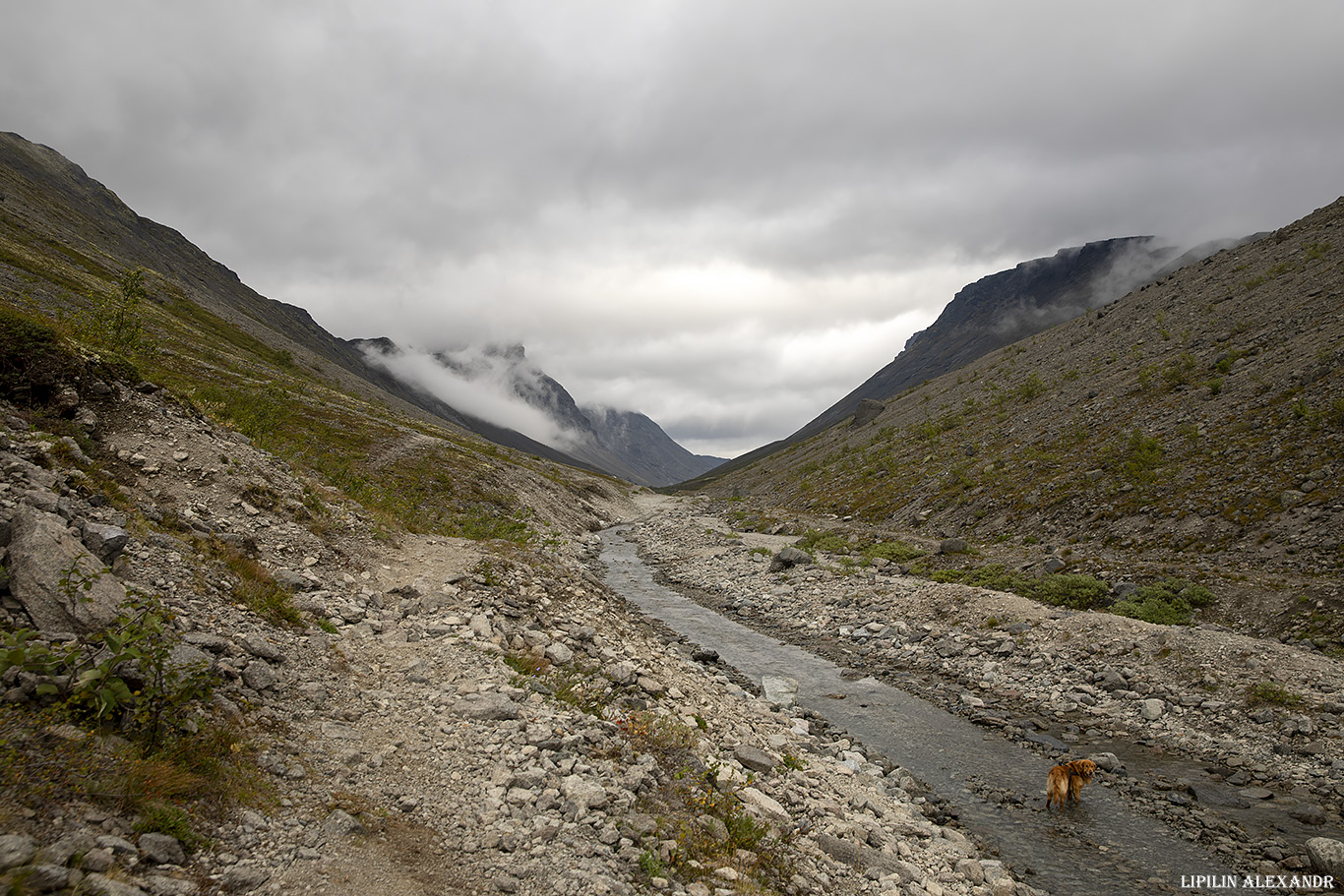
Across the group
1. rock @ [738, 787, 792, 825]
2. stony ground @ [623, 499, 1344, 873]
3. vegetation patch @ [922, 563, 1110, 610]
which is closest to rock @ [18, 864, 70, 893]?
rock @ [738, 787, 792, 825]

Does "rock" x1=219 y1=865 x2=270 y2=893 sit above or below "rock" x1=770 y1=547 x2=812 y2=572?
below

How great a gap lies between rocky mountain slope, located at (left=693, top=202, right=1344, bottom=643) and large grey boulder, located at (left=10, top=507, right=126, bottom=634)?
29357 mm

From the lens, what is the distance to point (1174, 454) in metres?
32.1

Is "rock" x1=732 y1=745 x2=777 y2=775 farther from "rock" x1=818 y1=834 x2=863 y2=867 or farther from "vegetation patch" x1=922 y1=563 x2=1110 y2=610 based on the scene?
"vegetation patch" x1=922 y1=563 x2=1110 y2=610

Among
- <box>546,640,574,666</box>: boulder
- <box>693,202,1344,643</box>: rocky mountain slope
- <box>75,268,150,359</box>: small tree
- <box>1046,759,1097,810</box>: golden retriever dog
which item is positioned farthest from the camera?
<box>693,202,1344,643</box>: rocky mountain slope

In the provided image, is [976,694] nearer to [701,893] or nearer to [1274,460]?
[701,893]

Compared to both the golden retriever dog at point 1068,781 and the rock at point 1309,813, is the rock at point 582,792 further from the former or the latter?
the rock at point 1309,813

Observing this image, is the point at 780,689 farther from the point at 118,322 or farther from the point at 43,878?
the point at 118,322

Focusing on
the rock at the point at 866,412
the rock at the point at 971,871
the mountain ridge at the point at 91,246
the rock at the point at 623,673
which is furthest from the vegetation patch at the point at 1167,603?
the mountain ridge at the point at 91,246

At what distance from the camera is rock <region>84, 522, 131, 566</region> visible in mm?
9289

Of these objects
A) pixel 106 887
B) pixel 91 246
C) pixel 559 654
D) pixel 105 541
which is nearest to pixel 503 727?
pixel 559 654

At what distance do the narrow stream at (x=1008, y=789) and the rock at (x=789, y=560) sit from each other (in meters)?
12.8

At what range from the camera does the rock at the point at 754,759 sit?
11961 millimetres

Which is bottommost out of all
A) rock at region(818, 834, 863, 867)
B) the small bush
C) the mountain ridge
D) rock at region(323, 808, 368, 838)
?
rock at region(323, 808, 368, 838)
